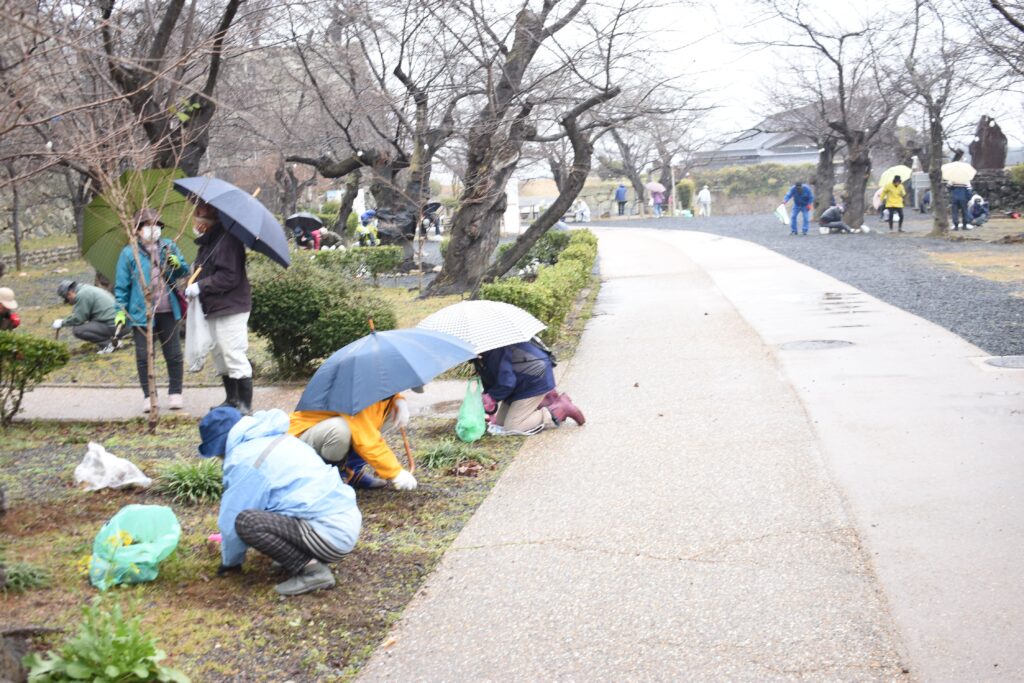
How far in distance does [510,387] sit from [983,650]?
14.4 feet

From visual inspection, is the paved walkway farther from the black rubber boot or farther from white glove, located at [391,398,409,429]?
the black rubber boot

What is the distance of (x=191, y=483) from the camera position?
6746mm

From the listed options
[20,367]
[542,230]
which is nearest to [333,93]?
[542,230]

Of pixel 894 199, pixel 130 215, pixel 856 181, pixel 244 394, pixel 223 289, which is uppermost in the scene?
pixel 130 215

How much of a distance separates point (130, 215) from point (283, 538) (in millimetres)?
4403

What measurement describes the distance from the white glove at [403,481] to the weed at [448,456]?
874mm

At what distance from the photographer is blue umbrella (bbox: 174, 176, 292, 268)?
8.05m

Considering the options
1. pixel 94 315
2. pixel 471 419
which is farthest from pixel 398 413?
pixel 94 315

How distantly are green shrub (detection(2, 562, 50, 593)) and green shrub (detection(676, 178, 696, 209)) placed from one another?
5231 cm

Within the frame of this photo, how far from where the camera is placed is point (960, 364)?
999cm

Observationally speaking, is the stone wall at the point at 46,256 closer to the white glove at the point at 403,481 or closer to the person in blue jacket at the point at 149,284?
the person in blue jacket at the point at 149,284

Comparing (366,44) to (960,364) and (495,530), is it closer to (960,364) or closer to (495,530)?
(960,364)

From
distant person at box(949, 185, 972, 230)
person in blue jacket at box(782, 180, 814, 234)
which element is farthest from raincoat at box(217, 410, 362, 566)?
person in blue jacket at box(782, 180, 814, 234)

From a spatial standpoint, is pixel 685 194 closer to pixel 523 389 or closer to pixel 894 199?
pixel 894 199
